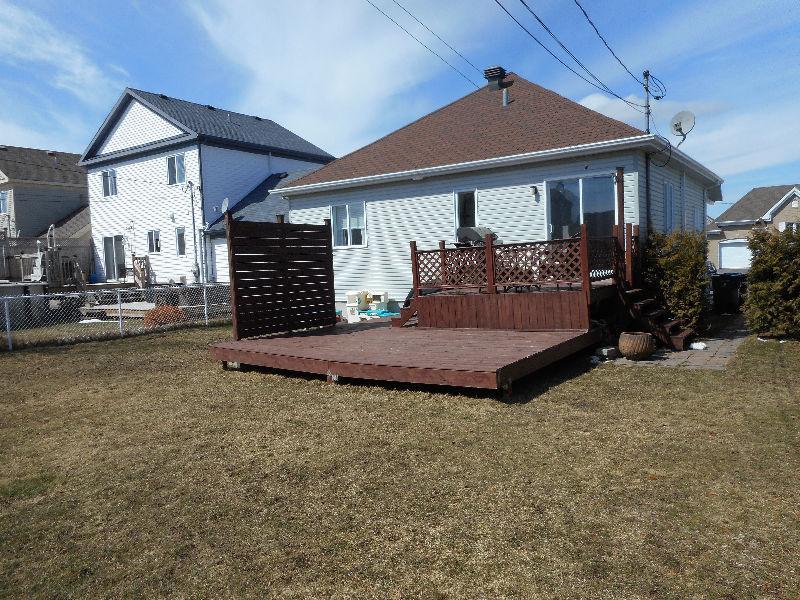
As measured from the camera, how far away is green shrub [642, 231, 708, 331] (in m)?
9.45

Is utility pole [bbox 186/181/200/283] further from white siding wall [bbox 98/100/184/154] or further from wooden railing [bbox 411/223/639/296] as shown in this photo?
wooden railing [bbox 411/223/639/296]

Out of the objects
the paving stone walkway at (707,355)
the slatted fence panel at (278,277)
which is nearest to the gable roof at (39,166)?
the slatted fence panel at (278,277)

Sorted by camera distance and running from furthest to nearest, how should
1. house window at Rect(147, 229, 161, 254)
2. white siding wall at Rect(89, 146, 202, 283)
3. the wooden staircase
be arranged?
house window at Rect(147, 229, 161, 254) → white siding wall at Rect(89, 146, 202, 283) → the wooden staircase

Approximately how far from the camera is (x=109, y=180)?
971 inches

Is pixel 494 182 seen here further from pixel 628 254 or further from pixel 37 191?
pixel 37 191

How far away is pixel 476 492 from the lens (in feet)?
12.4

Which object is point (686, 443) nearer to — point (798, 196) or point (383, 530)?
point (383, 530)

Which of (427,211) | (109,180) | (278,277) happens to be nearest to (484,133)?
(427,211)

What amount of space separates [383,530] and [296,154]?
77.8ft

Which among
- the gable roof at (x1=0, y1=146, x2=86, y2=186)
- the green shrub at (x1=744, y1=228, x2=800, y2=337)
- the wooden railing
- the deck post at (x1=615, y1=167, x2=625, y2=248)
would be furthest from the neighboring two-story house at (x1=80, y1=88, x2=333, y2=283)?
the green shrub at (x1=744, y1=228, x2=800, y2=337)

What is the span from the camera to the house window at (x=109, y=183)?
24.5 metres

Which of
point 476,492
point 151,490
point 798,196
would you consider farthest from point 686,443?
point 798,196

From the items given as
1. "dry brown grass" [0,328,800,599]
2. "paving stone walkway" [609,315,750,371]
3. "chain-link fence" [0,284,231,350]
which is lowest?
"dry brown grass" [0,328,800,599]

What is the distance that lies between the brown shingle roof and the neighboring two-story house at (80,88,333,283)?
548 centimetres
